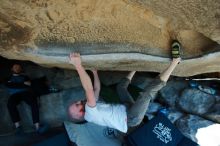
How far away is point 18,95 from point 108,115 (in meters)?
1.97

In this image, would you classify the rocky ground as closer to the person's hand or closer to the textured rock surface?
the textured rock surface

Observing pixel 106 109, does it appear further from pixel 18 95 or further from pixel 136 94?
pixel 18 95

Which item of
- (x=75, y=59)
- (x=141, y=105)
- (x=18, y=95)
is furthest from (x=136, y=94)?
(x=75, y=59)

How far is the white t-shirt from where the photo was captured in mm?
3658

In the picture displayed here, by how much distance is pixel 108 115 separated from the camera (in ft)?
12.2

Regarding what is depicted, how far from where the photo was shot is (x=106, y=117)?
3.73 m

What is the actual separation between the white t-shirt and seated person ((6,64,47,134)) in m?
1.79

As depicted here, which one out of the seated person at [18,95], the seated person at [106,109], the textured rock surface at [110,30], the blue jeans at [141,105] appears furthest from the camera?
the seated person at [18,95]

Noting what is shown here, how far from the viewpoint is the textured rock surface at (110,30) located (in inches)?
135

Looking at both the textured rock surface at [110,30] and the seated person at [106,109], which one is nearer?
the textured rock surface at [110,30]

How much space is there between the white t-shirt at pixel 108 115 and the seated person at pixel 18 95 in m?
1.79

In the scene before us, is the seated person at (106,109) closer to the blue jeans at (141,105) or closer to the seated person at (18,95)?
the blue jeans at (141,105)

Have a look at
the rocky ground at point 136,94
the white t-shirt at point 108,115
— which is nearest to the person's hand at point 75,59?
the white t-shirt at point 108,115

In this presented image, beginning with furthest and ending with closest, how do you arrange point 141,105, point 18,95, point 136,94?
1. point 136,94
2. point 18,95
3. point 141,105
